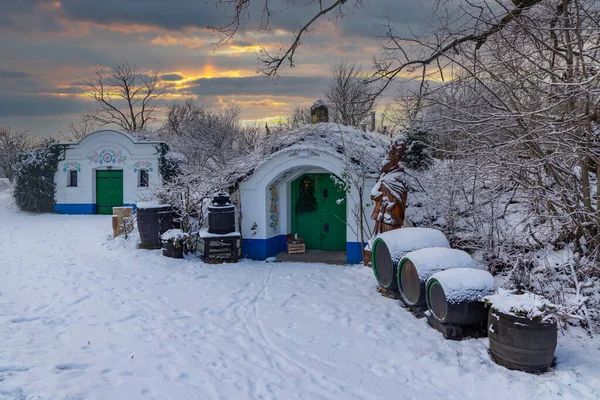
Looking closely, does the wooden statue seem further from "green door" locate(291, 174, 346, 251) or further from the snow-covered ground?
"green door" locate(291, 174, 346, 251)

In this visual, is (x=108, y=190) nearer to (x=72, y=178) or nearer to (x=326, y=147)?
(x=72, y=178)

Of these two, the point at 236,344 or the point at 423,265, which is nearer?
the point at 236,344

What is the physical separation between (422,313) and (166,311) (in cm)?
425

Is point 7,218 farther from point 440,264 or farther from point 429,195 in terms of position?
point 440,264

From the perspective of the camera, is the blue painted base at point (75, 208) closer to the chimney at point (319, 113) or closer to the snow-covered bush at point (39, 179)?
the snow-covered bush at point (39, 179)

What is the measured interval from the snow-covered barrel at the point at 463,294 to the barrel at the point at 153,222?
8548mm

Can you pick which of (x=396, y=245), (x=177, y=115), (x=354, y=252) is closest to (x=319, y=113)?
(x=354, y=252)

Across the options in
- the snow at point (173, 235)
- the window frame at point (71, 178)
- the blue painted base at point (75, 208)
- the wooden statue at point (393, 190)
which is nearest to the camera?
the wooden statue at point (393, 190)

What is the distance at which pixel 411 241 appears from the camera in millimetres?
7652

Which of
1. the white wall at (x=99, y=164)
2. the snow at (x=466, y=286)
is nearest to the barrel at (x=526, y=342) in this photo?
the snow at (x=466, y=286)

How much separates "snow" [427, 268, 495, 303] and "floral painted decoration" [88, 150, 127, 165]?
62.7ft

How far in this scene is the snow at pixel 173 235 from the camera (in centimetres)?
1152

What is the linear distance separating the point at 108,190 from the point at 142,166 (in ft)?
7.19

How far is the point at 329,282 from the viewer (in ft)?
31.0
